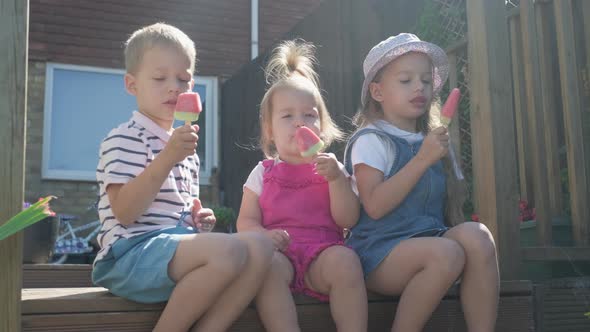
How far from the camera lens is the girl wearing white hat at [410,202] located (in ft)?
6.97

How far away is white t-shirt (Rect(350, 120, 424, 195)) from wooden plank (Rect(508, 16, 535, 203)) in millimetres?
1402


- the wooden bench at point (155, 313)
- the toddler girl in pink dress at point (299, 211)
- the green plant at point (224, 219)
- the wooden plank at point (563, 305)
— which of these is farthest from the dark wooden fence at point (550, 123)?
the green plant at point (224, 219)

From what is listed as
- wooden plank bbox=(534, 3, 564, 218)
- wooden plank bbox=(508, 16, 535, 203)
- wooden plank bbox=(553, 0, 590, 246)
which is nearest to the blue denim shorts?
wooden plank bbox=(553, 0, 590, 246)

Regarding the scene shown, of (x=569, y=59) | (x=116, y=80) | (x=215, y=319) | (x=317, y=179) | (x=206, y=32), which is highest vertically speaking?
(x=206, y=32)

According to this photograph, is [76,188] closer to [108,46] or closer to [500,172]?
[108,46]

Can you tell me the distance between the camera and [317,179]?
2457 millimetres

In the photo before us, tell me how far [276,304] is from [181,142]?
524mm

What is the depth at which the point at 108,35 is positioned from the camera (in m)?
8.49

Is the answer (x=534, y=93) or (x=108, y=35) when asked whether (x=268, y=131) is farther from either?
(x=108, y=35)

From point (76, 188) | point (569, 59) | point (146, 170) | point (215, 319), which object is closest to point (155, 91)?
point (146, 170)

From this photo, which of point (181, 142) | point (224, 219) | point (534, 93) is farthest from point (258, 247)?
point (224, 219)

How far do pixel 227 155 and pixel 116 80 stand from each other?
1.58 metres

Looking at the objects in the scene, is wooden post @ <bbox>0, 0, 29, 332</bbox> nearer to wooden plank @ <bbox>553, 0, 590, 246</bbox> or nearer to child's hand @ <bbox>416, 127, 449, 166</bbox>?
child's hand @ <bbox>416, 127, 449, 166</bbox>

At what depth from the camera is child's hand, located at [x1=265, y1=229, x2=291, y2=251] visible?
2.18m
